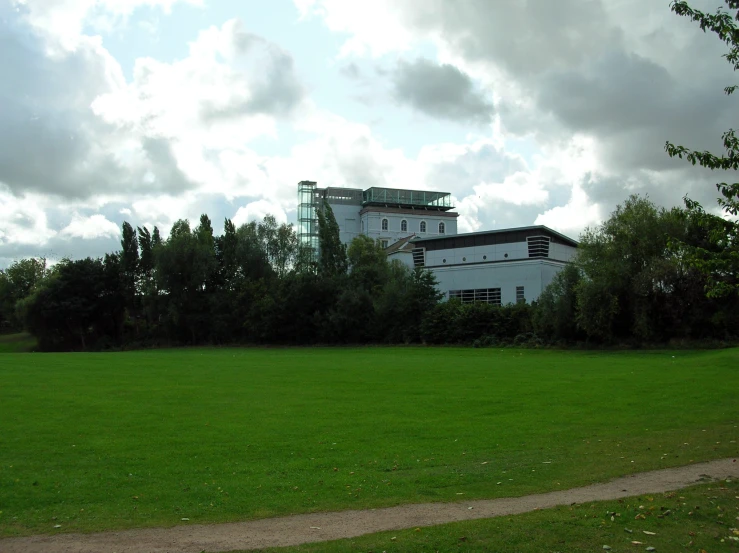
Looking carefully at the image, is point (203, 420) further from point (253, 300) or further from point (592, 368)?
point (253, 300)

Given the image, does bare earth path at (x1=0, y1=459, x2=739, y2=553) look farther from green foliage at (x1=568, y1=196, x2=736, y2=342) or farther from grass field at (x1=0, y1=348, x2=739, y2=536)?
green foliage at (x1=568, y1=196, x2=736, y2=342)

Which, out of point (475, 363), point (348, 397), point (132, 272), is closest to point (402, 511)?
point (348, 397)

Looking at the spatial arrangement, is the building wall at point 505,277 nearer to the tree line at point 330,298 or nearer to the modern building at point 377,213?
the tree line at point 330,298

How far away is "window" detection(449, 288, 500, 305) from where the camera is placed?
91.9 m

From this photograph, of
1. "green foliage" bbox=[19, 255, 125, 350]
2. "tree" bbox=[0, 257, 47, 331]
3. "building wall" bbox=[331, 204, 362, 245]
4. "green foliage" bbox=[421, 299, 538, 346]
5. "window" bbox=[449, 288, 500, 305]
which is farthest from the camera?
"building wall" bbox=[331, 204, 362, 245]

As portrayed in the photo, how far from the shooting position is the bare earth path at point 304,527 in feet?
33.9

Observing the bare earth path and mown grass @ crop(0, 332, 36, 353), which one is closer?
the bare earth path

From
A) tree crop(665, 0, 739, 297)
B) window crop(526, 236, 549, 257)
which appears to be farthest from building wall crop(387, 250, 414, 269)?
tree crop(665, 0, 739, 297)

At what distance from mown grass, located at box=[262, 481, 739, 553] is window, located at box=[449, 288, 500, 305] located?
79.2 m

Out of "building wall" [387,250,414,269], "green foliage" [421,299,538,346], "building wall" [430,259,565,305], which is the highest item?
"building wall" [387,250,414,269]

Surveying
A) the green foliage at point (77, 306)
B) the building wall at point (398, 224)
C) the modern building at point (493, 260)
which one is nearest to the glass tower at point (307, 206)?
the building wall at point (398, 224)

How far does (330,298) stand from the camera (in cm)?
9475

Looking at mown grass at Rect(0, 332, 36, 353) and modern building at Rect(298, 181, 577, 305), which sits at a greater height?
modern building at Rect(298, 181, 577, 305)

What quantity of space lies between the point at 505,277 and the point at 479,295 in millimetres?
5085
